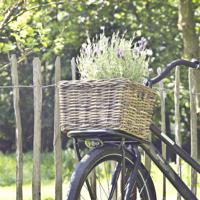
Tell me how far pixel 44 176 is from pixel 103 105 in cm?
635

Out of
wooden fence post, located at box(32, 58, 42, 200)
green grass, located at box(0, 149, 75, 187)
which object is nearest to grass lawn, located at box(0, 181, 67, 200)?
green grass, located at box(0, 149, 75, 187)

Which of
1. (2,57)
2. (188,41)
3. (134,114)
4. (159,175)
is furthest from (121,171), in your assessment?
(2,57)

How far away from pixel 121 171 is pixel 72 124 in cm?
33

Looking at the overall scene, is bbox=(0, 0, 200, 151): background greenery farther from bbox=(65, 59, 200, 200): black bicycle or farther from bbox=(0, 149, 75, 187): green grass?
bbox=(65, 59, 200, 200): black bicycle

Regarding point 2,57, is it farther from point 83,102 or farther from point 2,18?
point 83,102

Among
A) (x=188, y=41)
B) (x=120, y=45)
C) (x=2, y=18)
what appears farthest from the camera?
(x=188, y=41)

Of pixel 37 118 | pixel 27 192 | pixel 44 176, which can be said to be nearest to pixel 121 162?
pixel 37 118

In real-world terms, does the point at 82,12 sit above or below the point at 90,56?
above

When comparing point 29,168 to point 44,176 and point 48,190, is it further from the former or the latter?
point 48,190

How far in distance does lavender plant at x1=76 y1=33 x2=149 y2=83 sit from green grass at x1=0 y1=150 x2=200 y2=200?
132 inches

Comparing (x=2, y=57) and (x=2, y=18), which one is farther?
(x=2, y=57)

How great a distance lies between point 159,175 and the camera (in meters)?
7.49

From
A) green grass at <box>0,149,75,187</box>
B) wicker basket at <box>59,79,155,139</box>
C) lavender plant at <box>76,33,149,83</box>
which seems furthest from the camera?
green grass at <box>0,149,75,187</box>

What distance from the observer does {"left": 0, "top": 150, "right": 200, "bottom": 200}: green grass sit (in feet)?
23.1
